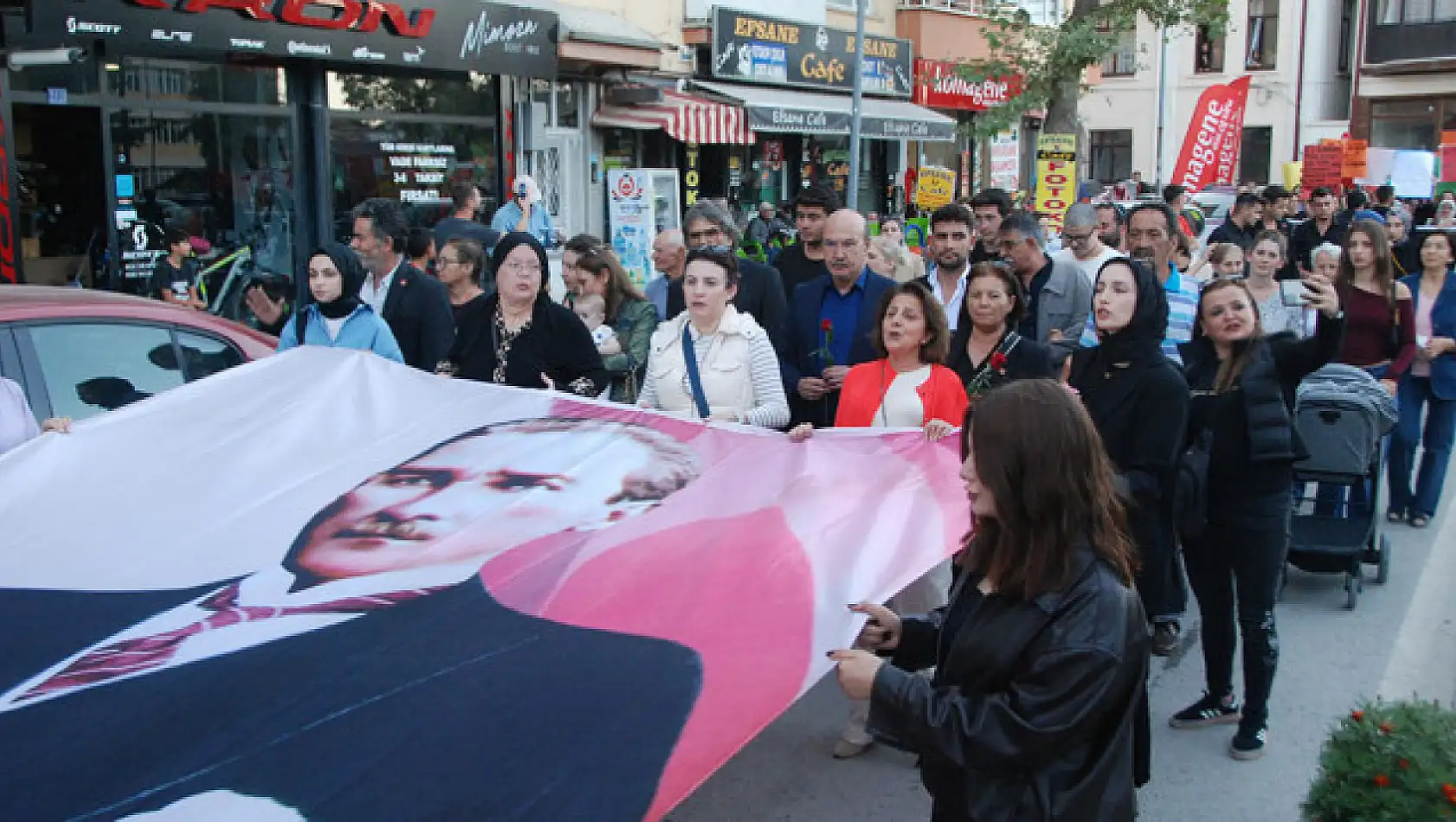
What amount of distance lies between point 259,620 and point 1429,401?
731 centimetres

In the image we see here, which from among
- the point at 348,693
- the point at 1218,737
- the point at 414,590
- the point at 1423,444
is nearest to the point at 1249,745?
the point at 1218,737

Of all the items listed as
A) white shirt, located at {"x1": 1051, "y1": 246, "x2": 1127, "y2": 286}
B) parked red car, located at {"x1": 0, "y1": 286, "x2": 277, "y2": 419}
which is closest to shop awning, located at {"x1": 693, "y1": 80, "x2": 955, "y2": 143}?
white shirt, located at {"x1": 1051, "y1": 246, "x2": 1127, "y2": 286}

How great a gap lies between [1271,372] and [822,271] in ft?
10.5

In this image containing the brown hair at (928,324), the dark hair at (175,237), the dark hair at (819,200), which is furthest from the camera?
the dark hair at (175,237)

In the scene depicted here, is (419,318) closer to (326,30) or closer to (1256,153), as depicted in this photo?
(326,30)

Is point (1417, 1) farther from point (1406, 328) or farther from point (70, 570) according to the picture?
point (70, 570)

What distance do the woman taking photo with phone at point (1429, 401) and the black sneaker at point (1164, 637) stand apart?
3185 millimetres

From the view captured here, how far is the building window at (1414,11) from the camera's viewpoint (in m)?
41.0

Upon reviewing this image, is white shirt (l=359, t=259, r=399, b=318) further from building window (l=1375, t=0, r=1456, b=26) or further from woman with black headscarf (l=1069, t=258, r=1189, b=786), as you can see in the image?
building window (l=1375, t=0, r=1456, b=26)

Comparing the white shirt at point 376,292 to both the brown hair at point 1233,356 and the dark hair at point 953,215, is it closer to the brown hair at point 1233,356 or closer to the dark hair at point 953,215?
the dark hair at point 953,215

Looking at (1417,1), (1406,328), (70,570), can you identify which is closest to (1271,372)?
(1406,328)

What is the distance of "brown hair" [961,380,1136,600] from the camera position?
246cm

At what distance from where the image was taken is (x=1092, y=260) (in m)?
7.93

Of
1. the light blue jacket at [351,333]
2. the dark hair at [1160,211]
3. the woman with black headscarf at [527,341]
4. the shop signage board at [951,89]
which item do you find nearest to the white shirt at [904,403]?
the woman with black headscarf at [527,341]
